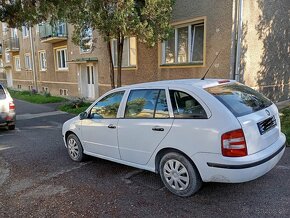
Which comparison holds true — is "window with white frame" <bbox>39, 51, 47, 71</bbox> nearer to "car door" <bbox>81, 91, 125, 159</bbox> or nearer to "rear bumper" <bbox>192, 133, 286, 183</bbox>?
"car door" <bbox>81, 91, 125, 159</bbox>

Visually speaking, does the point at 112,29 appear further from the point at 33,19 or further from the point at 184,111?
the point at 184,111

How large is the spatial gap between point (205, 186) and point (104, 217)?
1.53 m

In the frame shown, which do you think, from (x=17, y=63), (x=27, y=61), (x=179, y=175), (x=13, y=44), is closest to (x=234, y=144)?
(x=179, y=175)

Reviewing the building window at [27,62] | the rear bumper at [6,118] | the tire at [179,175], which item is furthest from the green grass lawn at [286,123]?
the building window at [27,62]

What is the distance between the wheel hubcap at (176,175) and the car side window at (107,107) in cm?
125

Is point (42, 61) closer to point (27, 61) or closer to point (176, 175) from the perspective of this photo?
point (27, 61)

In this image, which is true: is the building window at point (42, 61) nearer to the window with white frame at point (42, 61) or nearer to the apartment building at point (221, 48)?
the window with white frame at point (42, 61)

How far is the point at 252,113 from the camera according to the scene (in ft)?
11.0

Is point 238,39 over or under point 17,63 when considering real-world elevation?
under

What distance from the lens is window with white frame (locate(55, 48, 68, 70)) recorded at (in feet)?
59.9

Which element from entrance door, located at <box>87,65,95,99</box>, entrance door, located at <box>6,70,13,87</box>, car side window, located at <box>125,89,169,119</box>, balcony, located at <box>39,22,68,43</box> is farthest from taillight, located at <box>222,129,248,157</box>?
entrance door, located at <box>6,70,13,87</box>

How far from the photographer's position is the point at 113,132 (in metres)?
4.25

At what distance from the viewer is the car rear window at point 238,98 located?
3305mm

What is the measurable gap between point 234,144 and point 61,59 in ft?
58.0
